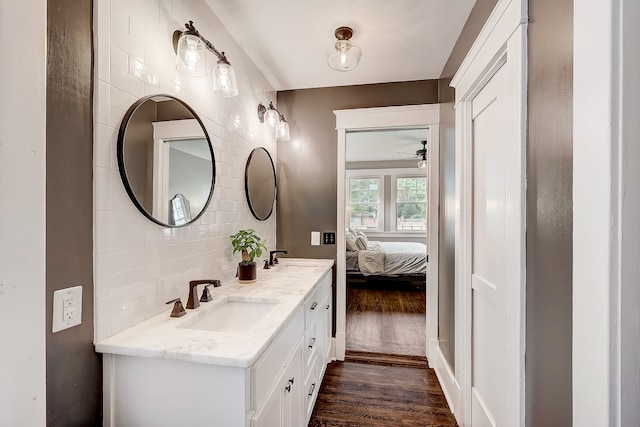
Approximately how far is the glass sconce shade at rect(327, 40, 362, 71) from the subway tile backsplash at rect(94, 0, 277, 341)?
2.19ft

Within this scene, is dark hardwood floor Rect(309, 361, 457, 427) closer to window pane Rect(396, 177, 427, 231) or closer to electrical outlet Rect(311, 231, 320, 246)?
electrical outlet Rect(311, 231, 320, 246)

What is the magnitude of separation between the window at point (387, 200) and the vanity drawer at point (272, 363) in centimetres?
525

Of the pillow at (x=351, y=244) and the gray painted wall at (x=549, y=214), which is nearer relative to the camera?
the gray painted wall at (x=549, y=214)

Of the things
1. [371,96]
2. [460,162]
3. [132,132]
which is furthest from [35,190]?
[371,96]

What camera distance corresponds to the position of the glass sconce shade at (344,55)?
1764 mm

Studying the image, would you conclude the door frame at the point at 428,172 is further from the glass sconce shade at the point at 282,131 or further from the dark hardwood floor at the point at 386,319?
the glass sconce shade at the point at 282,131

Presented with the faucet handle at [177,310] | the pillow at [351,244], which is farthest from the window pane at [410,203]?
the faucet handle at [177,310]

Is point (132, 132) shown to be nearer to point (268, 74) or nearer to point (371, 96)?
point (268, 74)

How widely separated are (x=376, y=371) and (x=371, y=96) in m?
2.34

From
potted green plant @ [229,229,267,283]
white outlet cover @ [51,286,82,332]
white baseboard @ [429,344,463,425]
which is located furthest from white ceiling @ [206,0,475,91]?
white baseboard @ [429,344,463,425]

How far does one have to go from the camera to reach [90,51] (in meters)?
0.95

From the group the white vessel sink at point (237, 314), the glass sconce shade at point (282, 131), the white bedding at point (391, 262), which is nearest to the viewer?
the white vessel sink at point (237, 314)

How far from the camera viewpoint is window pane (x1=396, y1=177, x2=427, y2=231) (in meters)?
6.55

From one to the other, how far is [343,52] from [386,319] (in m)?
2.89
